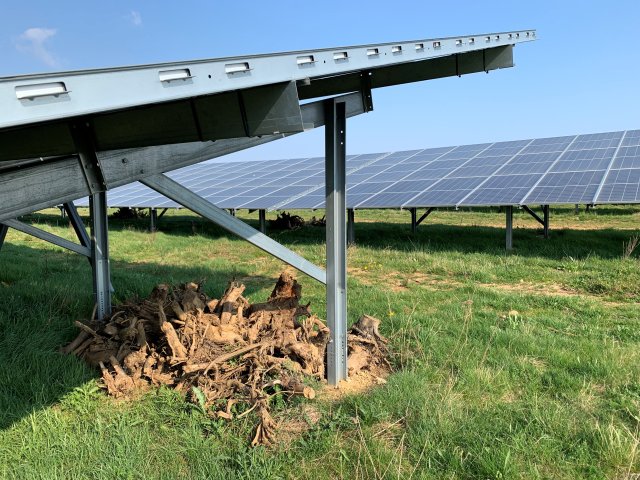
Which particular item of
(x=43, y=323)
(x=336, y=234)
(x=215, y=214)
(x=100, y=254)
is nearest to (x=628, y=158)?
(x=336, y=234)

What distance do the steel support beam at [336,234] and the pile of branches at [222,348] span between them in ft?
0.55

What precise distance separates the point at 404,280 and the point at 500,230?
718 cm

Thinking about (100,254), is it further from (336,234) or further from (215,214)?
(336,234)

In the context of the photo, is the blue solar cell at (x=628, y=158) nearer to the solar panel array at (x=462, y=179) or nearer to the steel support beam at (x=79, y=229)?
the solar panel array at (x=462, y=179)

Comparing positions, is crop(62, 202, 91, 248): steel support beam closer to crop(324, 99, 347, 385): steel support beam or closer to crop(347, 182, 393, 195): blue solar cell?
crop(324, 99, 347, 385): steel support beam

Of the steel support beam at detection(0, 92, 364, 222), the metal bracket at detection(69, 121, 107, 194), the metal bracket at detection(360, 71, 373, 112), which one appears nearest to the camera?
the steel support beam at detection(0, 92, 364, 222)

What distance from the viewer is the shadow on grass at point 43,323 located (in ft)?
12.5

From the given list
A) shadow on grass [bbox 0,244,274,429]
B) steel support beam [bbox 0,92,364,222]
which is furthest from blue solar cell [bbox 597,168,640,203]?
steel support beam [bbox 0,92,364,222]

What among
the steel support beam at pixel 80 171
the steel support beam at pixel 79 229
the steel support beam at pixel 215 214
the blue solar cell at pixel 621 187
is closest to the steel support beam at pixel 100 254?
the steel support beam at pixel 79 229

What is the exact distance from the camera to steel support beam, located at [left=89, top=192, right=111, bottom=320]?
5332 millimetres

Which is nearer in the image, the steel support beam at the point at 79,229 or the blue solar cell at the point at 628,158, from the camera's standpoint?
the steel support beam at the point at 79,229

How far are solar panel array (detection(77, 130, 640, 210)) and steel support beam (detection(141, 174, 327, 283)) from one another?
316 inches

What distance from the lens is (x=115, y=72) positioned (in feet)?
5.32

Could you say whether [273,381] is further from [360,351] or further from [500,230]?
[500,230]
